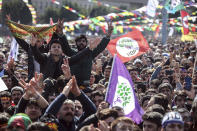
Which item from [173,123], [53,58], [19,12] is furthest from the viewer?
[19,12]

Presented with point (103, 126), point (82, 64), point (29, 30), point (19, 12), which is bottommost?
point (19, 12)

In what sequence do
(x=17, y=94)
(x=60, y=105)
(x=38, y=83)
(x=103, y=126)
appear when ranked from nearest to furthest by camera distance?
(x=103, y=126) < (x=60, y=105) < (x=38, y=83) < (x=17, y=94)

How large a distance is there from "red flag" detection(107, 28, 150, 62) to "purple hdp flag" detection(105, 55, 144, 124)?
→ 14.0 feet

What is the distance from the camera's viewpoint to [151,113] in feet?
19.3

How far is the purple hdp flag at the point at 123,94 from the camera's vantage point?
6.89 m

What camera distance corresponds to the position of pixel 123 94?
719cm

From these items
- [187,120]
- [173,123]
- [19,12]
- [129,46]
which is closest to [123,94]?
[187,120]

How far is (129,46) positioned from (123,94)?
4923mm

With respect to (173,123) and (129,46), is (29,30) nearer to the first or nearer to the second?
(129,46)

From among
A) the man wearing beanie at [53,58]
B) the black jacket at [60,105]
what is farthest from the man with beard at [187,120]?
the man wearing beanie at [53,58]

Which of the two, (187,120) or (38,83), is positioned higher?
(38,83)

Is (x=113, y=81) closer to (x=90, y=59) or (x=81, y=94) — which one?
(x=81, y=94)

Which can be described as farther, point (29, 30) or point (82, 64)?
point (29, 30)

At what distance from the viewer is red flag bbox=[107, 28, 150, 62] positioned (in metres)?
11.9
